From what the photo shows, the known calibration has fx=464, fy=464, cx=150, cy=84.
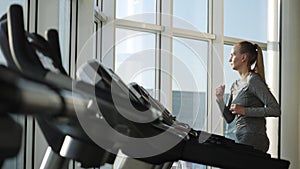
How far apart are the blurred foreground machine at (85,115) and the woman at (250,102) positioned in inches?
79.9

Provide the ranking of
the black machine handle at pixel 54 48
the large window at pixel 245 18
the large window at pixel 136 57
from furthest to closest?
1. the large window at pixel 245 18
2. the large window at pixel 136 57
3. the black machine handle at pixel 54 48

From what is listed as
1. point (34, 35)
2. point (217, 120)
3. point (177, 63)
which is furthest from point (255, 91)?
point (34, 35)

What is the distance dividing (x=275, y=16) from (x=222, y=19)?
89cm

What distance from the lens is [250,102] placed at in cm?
321

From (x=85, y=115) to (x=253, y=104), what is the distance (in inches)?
102

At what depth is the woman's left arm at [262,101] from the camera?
3.11 metres

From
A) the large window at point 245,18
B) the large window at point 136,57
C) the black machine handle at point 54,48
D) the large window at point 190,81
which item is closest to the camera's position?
the black machine handle at point 54,48

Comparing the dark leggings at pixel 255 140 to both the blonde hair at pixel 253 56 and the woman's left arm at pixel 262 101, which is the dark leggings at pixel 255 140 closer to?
the woman's left arm at pixel 262 101

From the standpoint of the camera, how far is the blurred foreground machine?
591 mm

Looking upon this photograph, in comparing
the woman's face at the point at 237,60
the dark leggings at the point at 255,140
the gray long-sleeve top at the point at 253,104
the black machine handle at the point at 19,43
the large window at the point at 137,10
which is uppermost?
the large window at the point at 137,10

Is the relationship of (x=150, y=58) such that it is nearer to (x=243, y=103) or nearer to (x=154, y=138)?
(x=243, y=103)

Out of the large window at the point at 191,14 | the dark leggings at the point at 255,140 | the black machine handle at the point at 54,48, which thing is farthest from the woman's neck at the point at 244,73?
the black machine handle at the point at 54,48

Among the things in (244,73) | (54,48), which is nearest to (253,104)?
(244,73)

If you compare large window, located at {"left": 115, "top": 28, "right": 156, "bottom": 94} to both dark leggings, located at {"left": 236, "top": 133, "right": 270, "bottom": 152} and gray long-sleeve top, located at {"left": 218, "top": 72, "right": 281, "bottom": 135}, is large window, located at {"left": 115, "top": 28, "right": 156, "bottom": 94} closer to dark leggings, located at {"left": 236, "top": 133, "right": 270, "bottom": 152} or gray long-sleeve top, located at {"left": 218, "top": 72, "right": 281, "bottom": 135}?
gray long-sleeve top, located at {"left": 218, "top": 72, "right": 281, "bottom": 135}
